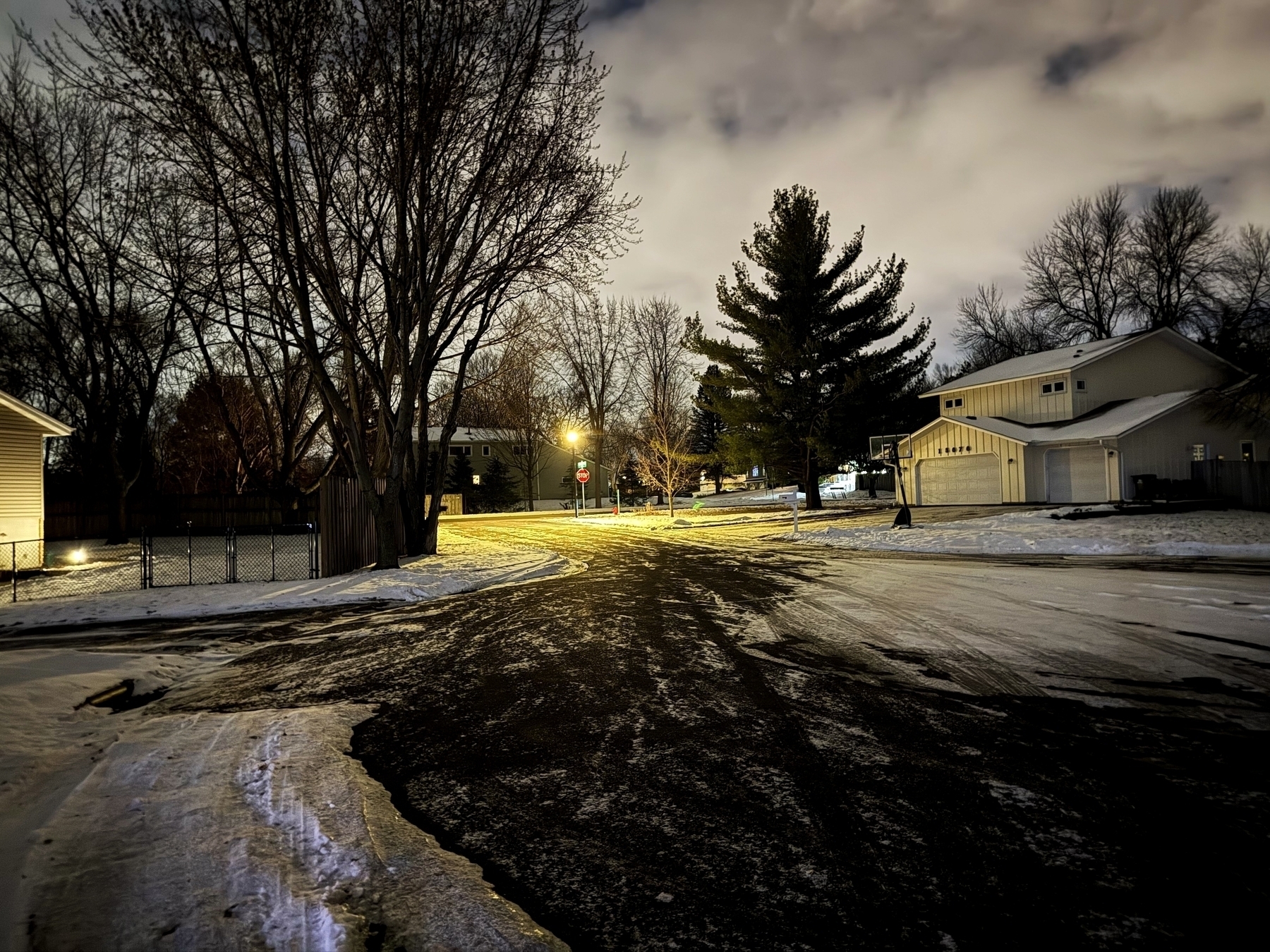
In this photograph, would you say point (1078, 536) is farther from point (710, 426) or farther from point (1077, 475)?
point (710, 426)

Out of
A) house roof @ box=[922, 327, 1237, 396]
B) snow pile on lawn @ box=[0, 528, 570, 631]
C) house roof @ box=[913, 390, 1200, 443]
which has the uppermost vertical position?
house roof @ box=[922, 327, 1237, 396]

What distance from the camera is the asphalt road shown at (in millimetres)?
2541

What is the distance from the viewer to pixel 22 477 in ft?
59.5

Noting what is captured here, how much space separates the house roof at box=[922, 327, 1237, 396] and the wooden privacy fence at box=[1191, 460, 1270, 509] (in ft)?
22.1

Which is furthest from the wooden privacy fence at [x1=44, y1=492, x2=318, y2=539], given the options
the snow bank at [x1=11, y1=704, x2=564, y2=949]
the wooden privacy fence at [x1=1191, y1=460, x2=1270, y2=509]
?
the wooden privacy fence at [x1=1191, y1=460, x2=1270, y2=509]

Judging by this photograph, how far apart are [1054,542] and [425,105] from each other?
16898 mm

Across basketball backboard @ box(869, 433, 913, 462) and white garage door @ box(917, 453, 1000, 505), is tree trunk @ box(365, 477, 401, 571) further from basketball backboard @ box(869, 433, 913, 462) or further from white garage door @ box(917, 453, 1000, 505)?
white garage door @ box(917, 453, 1000, 505)

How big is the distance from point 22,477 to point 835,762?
2280 centimetres

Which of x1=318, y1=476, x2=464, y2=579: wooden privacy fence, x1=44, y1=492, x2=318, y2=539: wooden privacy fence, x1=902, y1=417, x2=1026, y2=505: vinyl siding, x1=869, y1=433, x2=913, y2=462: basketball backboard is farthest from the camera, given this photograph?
x1=44, y1=492, x2=318, y2=539: wooden privacy fence

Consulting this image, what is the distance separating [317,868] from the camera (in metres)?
2.90

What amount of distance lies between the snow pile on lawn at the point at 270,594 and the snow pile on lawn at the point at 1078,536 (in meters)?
9.40

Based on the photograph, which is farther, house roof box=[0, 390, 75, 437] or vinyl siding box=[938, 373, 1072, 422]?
vinyl siding box=[938, 373, 1072, 422]

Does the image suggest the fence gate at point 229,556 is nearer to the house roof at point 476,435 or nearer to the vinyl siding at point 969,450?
the vinyl siding at point 969,450

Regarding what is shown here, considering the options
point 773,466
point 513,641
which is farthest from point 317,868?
point 773,466
